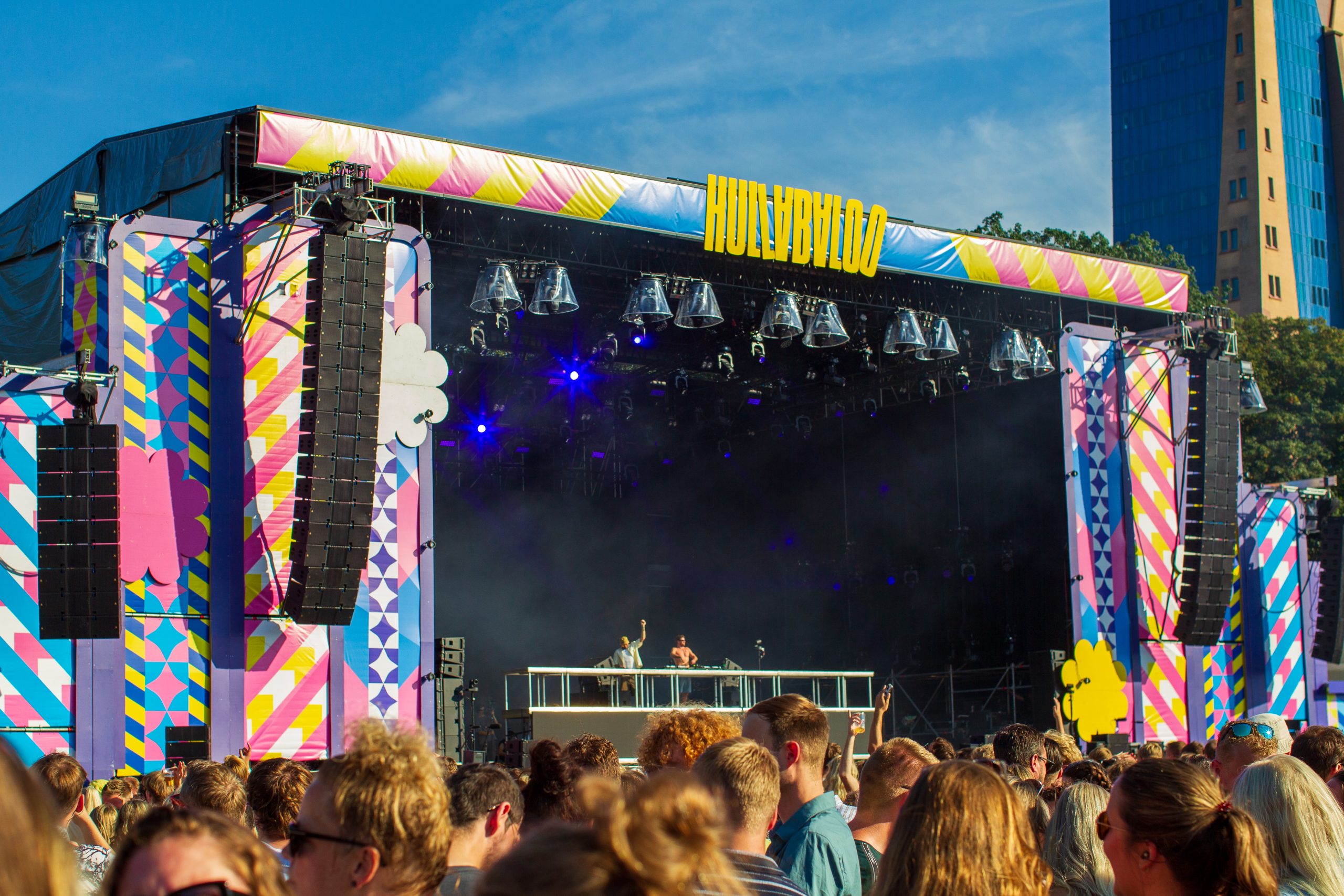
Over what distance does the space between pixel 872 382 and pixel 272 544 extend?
38.5 feet

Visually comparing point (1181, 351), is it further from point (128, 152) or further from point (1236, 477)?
point (128, 152)

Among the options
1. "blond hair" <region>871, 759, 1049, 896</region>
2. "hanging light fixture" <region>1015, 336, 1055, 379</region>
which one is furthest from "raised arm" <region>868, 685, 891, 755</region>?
"hanging light fixture" <region>1015, 336, 1055, 379</region>

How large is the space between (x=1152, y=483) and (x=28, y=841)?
1827 cm

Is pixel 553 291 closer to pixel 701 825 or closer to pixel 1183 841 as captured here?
pixel 1183 841

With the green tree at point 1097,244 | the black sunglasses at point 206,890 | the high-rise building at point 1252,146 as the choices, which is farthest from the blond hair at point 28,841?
the high-rise building at point 1252,146

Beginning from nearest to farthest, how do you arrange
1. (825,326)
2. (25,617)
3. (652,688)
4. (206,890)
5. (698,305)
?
(206,890)
(25,617)
(652,688)
(698,305)
(825,326)

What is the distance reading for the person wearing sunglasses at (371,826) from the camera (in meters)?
2.29

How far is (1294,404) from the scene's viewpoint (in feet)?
102

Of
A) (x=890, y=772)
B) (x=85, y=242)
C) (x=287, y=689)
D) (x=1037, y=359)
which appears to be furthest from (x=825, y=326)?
(x=890, y=772)

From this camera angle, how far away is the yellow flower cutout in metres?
16.8

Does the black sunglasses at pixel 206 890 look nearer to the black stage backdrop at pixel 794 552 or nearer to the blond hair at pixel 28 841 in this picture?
the blond hair at pixel 28 841

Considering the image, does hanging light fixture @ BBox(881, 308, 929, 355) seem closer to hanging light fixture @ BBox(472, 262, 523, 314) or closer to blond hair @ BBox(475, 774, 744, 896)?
hanging light fixture @ BBox(472, 262, 523, 314)

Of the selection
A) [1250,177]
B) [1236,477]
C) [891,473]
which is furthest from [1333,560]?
[1250,177]

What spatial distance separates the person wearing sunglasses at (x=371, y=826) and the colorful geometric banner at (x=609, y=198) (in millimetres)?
11536
